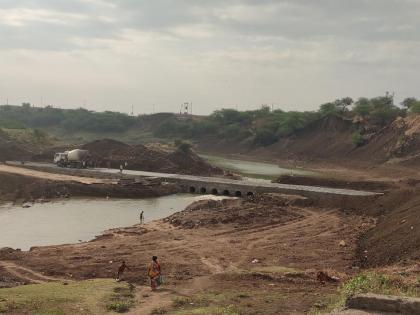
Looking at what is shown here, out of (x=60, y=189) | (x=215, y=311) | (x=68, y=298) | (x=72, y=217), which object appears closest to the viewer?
(x=215, y=311)

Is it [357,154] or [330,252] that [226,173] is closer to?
[357,154]

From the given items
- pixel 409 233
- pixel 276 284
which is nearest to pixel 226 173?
pixel 409 233

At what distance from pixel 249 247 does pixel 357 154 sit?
65.2 metres

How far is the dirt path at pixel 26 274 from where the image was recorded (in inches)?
815

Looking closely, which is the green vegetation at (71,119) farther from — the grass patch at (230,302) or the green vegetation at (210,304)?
the green vegetation at (210,304)

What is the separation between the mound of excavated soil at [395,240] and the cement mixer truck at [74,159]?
1672 inches

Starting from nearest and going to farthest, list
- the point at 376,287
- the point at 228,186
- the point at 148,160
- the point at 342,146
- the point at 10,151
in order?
1. the point at 376,287
2. the point at 228,186
3. the point at 148,160
4. the point at 10,151
5. the point at 342,146

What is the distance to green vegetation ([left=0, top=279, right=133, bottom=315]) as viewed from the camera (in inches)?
550

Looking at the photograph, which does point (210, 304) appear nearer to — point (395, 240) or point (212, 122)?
point (395, 240)

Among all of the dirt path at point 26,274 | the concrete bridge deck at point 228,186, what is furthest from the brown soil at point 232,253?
the concrete bridge deck at point 228,186

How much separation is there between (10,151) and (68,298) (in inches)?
2697

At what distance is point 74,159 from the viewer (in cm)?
6544

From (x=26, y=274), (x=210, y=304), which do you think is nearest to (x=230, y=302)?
(x=210, y=304)

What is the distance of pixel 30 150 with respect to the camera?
81625 millimetres
